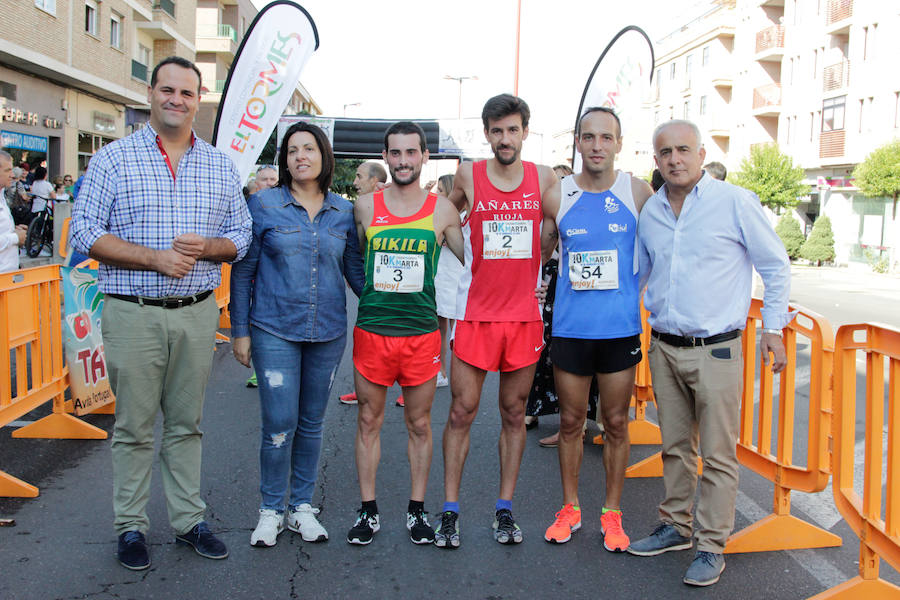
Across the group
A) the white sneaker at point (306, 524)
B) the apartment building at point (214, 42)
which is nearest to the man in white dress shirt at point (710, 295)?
the white sneaker at point (306, 524)

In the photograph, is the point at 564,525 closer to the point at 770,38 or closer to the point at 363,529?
the point at 363,529

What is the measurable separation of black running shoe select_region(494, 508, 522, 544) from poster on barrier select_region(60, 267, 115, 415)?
124 inches

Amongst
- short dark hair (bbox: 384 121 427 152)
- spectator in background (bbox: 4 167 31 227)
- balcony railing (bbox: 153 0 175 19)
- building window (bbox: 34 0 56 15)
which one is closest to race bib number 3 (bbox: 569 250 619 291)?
short dark hair (bbox: 384 121 427 152)

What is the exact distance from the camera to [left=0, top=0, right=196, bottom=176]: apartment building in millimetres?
20984

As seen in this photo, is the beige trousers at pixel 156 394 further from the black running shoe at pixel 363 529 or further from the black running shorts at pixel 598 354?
the black running shorts at pixel 598 354

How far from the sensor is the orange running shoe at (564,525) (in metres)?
4.05

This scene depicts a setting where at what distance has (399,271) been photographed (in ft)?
12.9

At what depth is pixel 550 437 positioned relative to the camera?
591cm

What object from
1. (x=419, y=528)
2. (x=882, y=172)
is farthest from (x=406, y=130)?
(x=882, y=172)

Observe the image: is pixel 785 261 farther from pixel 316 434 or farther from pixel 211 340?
pixel 211 340

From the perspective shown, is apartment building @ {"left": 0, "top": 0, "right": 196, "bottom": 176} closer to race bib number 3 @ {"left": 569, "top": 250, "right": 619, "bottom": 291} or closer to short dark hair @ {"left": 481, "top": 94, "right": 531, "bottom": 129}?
short dark hair @ {"left": 481, "top": 94, "right": 531, "bottom": 129}

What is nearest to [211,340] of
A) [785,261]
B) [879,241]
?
[785,261]

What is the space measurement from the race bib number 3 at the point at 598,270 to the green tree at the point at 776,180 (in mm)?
34817

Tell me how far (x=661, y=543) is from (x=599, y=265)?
4.64 feet
